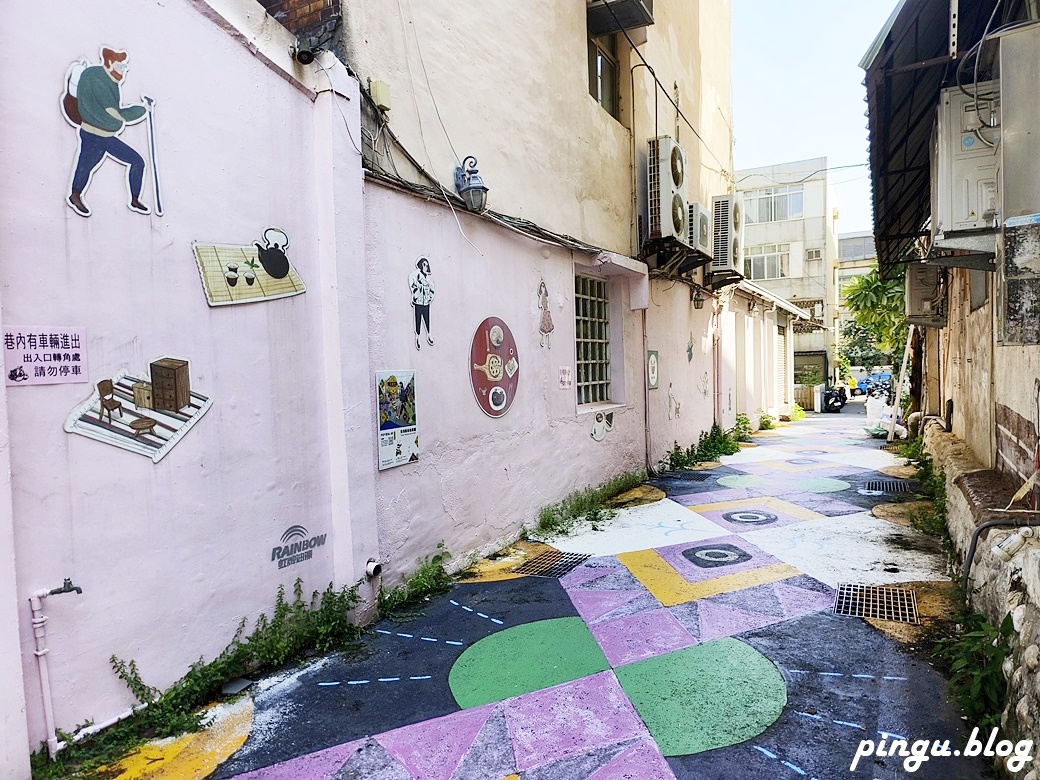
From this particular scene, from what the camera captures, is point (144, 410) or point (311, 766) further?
point (144, 410)

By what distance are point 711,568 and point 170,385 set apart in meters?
4.45

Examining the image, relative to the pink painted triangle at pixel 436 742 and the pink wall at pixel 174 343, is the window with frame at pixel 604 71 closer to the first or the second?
the pink wall at pixel 174 343

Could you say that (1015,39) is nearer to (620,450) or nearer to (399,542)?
(399,542)

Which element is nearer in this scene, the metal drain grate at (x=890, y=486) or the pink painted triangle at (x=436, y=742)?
the pink painted triangle at (x=436, y=742)

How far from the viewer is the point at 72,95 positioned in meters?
2.91

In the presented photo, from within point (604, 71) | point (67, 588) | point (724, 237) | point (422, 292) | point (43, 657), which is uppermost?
point (604, 71)

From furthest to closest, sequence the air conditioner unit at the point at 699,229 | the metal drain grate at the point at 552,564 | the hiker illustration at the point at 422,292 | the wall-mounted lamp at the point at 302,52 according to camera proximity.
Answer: the air conditioner unit at the point at 699,229, the metal drain grate at the point at 552,564, the hiker illustration at the point at 422,292, the wall-mounted lamp at the point at 302,52

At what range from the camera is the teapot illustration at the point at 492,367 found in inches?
229

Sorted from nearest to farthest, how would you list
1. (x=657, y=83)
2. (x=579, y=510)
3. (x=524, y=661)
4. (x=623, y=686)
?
(x=623, y=686)
(x=524, y=661)
(x=579, y=510)
(x=657, y=83)

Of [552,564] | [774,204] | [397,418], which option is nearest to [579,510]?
[552,564]

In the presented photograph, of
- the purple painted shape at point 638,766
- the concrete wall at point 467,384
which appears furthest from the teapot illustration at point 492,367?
the purple painted shape at point 638,766

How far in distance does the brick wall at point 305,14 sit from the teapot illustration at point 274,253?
5.63 feet

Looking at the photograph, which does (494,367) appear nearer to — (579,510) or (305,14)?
(579,510)

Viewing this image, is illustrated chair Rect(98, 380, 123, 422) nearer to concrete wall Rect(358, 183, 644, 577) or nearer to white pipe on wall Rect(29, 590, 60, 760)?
white pipe on wall Rect(29, 590, 60, 760)
